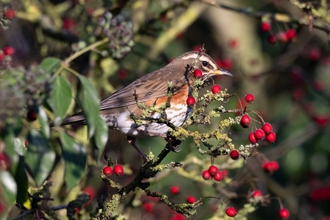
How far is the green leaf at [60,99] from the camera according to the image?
2285 millimetres

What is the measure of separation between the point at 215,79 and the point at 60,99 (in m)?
3.74

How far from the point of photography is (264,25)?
5.18 m

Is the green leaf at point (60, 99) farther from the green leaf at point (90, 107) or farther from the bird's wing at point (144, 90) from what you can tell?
the bird's wing at point (144, 90)

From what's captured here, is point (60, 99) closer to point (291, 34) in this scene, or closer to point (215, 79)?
point (291, 34)

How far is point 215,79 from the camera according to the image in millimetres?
5965

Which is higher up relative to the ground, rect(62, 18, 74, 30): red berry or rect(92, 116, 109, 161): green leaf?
rect(92, 116, 109, 161): green leaf

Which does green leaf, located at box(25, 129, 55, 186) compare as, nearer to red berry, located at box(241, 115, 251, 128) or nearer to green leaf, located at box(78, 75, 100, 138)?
green leaf, located at box(78, 75, 100, 138)

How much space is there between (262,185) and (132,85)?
1.78m

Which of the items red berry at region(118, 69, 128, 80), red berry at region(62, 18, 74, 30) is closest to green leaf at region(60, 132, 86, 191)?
red berry at region(118, 69, 128, 80)

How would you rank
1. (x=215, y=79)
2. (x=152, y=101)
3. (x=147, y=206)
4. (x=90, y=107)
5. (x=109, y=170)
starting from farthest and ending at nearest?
1. (x=215, y=79)
2. (x=152, y=101)
3. (x=147, y=206)
4. (x=109, y=170)
5. (x=90, y=107)

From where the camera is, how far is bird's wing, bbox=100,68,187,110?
4.46m

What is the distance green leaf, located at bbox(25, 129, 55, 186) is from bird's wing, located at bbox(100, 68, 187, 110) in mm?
2134

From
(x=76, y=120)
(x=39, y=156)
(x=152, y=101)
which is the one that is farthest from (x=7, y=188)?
(x=152, y=101)

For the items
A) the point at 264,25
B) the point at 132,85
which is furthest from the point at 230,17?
the point at 132,85
